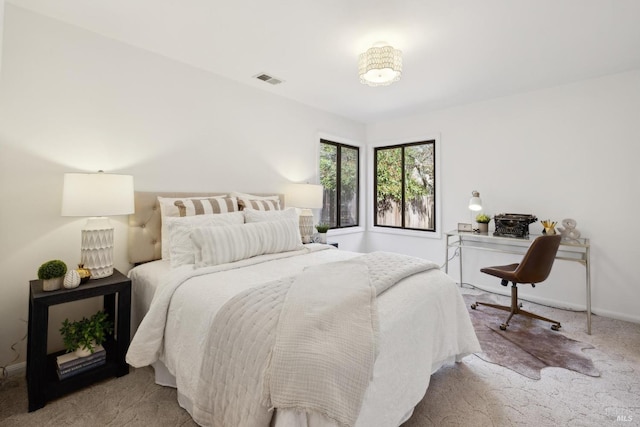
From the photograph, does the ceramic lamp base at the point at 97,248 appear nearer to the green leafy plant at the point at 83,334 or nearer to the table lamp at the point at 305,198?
the green leafy plant at the point at 83,334

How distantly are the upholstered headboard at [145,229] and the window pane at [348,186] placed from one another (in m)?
2.74

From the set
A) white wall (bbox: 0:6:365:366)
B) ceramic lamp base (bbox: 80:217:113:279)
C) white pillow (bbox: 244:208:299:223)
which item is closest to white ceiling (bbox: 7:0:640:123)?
white wall (bbox: 0:6:365:366)

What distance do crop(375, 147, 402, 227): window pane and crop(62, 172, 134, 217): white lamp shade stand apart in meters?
3.73

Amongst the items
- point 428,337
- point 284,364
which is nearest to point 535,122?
point 428,337

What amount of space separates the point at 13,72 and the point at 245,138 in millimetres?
1775

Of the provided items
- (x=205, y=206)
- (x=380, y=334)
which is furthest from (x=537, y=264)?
(x=205, y=206)

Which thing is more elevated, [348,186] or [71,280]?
[348,186]

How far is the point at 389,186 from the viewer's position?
4770 millimetres

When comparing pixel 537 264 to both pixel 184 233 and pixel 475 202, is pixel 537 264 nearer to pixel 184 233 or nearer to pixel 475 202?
pixel 475 202

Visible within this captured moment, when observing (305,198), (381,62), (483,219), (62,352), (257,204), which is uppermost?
(381,62)

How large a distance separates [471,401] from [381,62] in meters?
2.37

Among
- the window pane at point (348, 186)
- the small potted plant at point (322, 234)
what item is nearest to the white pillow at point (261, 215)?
the small potted plant at point (322, 234)

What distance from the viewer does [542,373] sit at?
1.99m

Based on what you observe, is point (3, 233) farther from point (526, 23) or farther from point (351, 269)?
point (526, 23)
